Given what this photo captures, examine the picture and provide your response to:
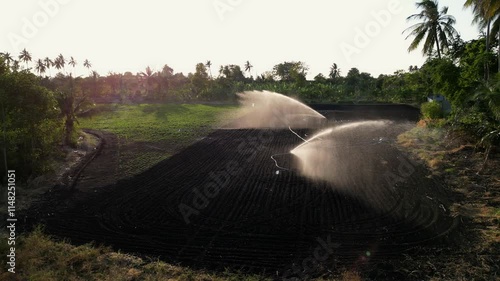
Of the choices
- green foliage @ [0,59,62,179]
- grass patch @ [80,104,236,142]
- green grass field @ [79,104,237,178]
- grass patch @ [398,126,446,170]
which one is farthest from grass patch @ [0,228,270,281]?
grass patch @ [80,104,236,142]

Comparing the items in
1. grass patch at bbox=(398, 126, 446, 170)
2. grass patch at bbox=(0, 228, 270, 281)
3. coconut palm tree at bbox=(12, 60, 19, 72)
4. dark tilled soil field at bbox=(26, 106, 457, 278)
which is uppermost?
coconut palm tree at bbox=(12, 60, 19, 72)

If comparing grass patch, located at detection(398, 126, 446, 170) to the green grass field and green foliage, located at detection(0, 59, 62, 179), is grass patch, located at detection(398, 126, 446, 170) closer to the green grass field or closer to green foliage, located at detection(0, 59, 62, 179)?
the green grass field

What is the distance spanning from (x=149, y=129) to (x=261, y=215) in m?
20.6

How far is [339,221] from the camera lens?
1112cm

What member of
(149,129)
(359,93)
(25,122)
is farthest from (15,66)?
(359,93)

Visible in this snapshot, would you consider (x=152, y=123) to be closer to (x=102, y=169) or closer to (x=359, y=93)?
(x=102, y=169)

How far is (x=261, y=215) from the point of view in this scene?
11.8 meters

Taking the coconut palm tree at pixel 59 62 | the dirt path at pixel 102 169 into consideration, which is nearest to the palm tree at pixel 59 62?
the coconut palm tree at pixel 59 62

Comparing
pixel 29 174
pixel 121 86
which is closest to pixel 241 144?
pixel 29 174

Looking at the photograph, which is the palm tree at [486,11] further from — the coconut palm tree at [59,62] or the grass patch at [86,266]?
the coconut palm tree at [59,62]

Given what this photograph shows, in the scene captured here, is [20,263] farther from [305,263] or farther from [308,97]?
[308,97]

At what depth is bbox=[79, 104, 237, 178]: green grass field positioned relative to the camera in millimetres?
20431

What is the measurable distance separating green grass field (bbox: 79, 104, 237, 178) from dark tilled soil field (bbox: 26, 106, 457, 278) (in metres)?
2.58

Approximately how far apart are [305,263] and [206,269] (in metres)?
2.64
